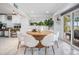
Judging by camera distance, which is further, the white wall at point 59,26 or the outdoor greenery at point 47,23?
Result: the white wall at point 59,26

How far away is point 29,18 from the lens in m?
10.4

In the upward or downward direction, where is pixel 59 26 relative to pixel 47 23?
downward

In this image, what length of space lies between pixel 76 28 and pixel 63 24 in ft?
8.55

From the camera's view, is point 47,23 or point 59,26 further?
point 59,26

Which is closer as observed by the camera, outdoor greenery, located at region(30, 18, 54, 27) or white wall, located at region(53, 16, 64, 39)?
→ outdoor greenery, located at region(30, 18, 54, 27)

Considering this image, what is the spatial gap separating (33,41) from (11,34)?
619cm

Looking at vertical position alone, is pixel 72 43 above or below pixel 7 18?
below

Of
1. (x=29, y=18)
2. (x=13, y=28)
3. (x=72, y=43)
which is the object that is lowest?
(x=72, y=43)

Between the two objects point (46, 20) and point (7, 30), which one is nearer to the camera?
point (46, 20)

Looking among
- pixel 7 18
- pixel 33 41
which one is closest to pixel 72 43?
pixel 33 41

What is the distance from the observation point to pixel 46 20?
9.37 meters
